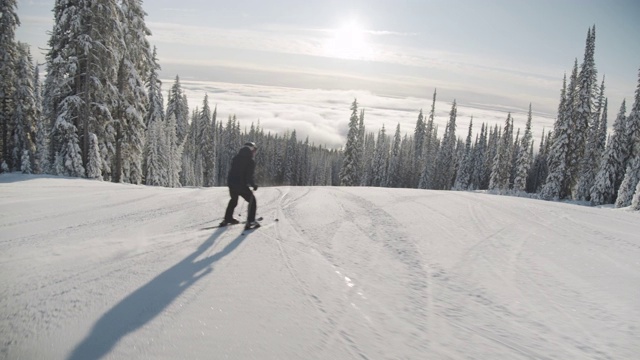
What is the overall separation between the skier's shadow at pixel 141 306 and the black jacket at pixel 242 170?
237 cm


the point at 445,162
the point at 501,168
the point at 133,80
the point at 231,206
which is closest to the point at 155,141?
the point at 133,80

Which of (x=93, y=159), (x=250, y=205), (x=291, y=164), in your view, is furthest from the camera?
(x=291, y=164)

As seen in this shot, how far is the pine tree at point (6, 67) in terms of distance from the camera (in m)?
29.2

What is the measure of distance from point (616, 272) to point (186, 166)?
69220mm

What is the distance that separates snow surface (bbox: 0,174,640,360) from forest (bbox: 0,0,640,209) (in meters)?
15.2

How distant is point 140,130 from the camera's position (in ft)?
85.0

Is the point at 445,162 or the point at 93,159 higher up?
the point at 445,162

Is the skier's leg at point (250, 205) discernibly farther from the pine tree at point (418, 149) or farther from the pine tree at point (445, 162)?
the pine tree at point (418, 149)

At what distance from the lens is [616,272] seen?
5066 mm

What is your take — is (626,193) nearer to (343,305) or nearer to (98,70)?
(343,305)

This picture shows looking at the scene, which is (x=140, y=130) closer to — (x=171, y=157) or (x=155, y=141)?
(x=155, y=141)

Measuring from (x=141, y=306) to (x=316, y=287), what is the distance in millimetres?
1905

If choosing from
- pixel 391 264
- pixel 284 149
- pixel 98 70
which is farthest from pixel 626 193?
pixel 284 149

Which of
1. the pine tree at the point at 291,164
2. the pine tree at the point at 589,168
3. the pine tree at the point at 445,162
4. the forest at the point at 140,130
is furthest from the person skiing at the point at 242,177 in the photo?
the pine tree at the point at 291,164
